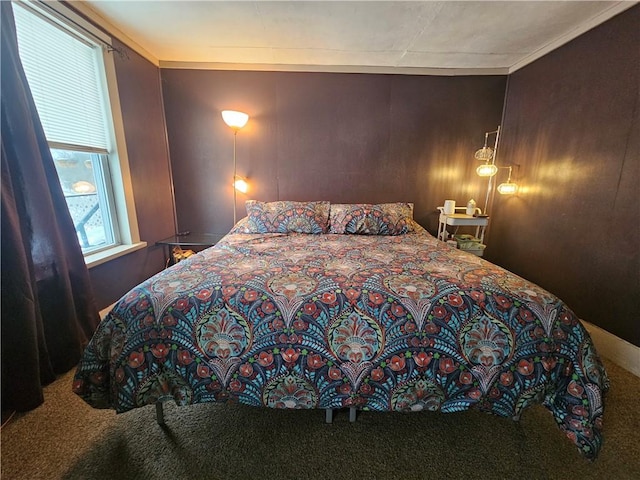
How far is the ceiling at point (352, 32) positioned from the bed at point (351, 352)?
1.98 metres

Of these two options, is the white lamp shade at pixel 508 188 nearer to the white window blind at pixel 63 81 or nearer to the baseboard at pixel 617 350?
the baseboard at pixel 617 350

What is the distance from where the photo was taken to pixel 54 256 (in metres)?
1.53

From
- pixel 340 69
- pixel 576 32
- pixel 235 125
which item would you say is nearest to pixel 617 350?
pixel 576 32

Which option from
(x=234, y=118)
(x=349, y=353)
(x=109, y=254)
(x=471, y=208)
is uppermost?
(x=234, y=118)

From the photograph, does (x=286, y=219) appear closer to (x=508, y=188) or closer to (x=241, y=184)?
(x=241, y=184)

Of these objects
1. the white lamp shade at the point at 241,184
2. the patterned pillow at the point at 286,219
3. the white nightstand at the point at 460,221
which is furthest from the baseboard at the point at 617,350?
the white lamp shade at the point at 241,184

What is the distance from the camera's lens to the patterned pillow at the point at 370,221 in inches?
93.8

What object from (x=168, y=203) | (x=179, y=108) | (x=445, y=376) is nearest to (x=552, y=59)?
(x=445, y=376)

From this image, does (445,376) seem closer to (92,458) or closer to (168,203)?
(92,458)

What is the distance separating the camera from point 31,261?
1380mm

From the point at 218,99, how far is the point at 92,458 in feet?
9.67

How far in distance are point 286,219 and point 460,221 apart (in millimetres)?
1780

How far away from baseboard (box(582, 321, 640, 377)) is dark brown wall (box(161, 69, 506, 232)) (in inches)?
66.5

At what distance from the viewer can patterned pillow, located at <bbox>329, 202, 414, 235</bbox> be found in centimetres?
238
